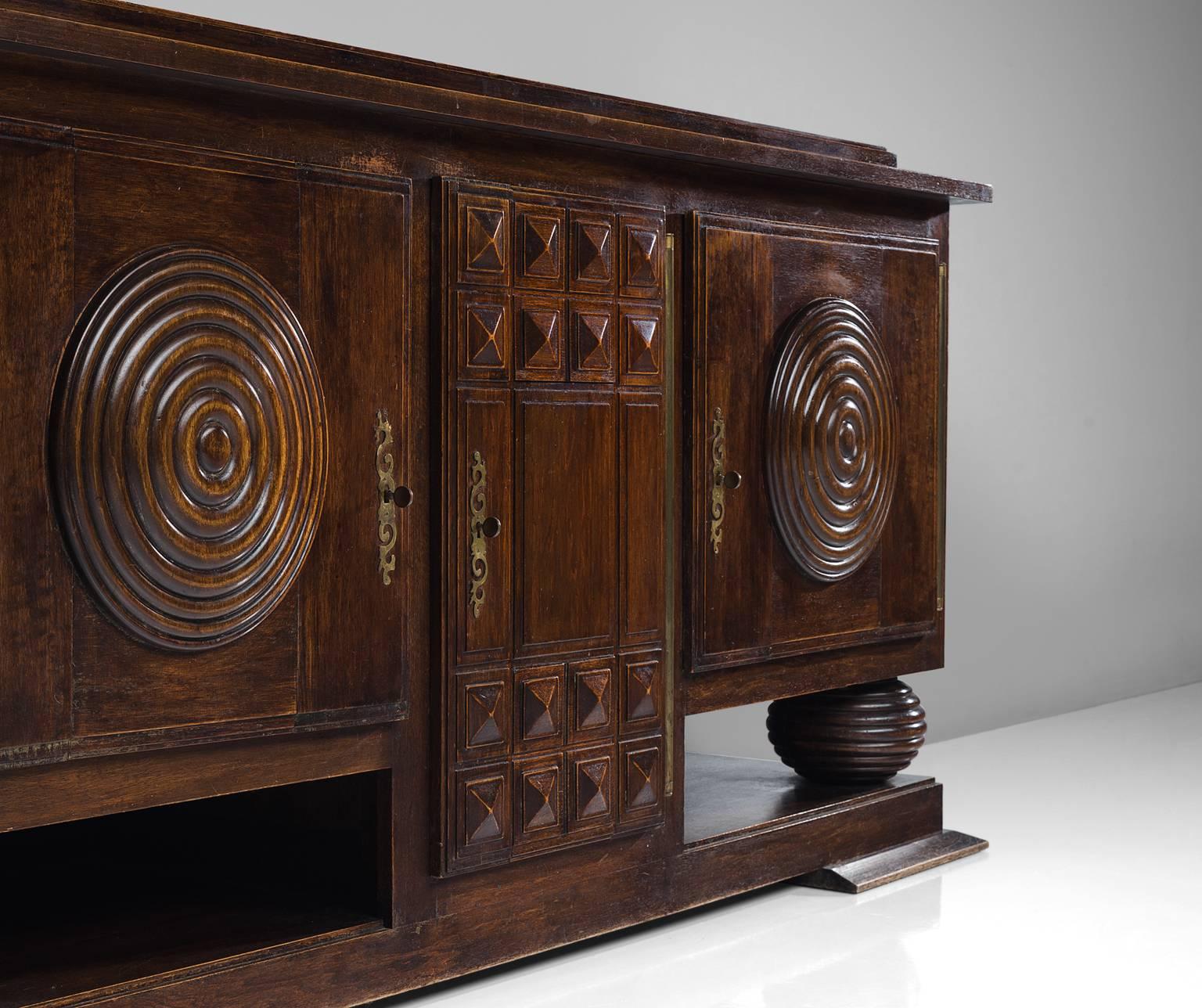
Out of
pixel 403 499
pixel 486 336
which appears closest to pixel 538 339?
pixel 486 336

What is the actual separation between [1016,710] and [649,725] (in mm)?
3350

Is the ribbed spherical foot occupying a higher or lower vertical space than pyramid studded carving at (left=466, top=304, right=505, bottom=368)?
lower

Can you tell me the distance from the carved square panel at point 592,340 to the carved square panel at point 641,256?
0.26 feet

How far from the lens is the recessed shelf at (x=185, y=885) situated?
2.59 metres

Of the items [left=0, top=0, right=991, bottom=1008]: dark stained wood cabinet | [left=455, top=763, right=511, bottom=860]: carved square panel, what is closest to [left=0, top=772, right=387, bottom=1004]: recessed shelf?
[left=0, top=0, right=991, bottom=1008]: dark stained wood cabinet

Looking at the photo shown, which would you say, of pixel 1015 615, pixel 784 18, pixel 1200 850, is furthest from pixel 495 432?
pixel 1015 615

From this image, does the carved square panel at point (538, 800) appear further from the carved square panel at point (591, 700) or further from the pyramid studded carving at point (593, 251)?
the pyramid studded carving at point (593, 251)

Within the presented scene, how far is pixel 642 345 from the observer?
10.6ft

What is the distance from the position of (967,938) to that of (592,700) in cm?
93

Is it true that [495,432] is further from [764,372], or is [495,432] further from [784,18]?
[784,18]

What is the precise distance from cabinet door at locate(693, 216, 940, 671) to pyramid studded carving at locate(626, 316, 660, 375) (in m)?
0.14

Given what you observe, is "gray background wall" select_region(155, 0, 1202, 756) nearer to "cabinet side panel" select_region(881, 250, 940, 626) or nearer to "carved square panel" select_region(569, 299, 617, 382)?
"cabinet side panel" select_region(881, 250, 940, 626)

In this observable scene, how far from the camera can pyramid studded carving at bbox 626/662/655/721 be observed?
3205 mm

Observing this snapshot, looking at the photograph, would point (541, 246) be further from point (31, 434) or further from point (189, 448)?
point (31, 434)
